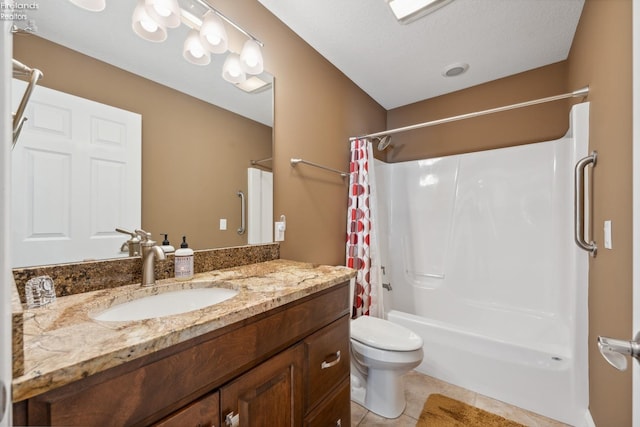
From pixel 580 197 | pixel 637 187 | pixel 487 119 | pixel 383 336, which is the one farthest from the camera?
pixel 487 119

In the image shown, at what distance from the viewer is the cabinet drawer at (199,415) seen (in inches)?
23.7

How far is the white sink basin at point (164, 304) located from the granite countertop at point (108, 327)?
22 millimetres

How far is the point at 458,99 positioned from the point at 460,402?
243cm

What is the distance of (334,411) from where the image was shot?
1.13m

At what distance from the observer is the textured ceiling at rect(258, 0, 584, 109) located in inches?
61.5

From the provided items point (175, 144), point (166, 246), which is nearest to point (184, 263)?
point (166, 246)

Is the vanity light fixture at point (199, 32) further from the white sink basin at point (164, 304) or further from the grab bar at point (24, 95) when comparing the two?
the white sink basin at point (164, 304)

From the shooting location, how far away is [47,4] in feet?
2.79

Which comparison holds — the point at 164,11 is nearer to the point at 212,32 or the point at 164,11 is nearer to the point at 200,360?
the point at 212,32

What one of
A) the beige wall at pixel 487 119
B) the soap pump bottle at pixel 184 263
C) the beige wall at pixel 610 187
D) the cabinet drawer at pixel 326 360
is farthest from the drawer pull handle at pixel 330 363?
the beige wall at pixel 487 119

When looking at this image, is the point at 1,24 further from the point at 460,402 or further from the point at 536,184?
the point at 536,184

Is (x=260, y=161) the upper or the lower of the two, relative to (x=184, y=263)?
upper

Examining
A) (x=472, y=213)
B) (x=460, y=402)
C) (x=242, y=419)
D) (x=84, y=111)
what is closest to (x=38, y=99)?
(x=84, y=111)

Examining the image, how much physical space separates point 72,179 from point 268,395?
3.07ft
